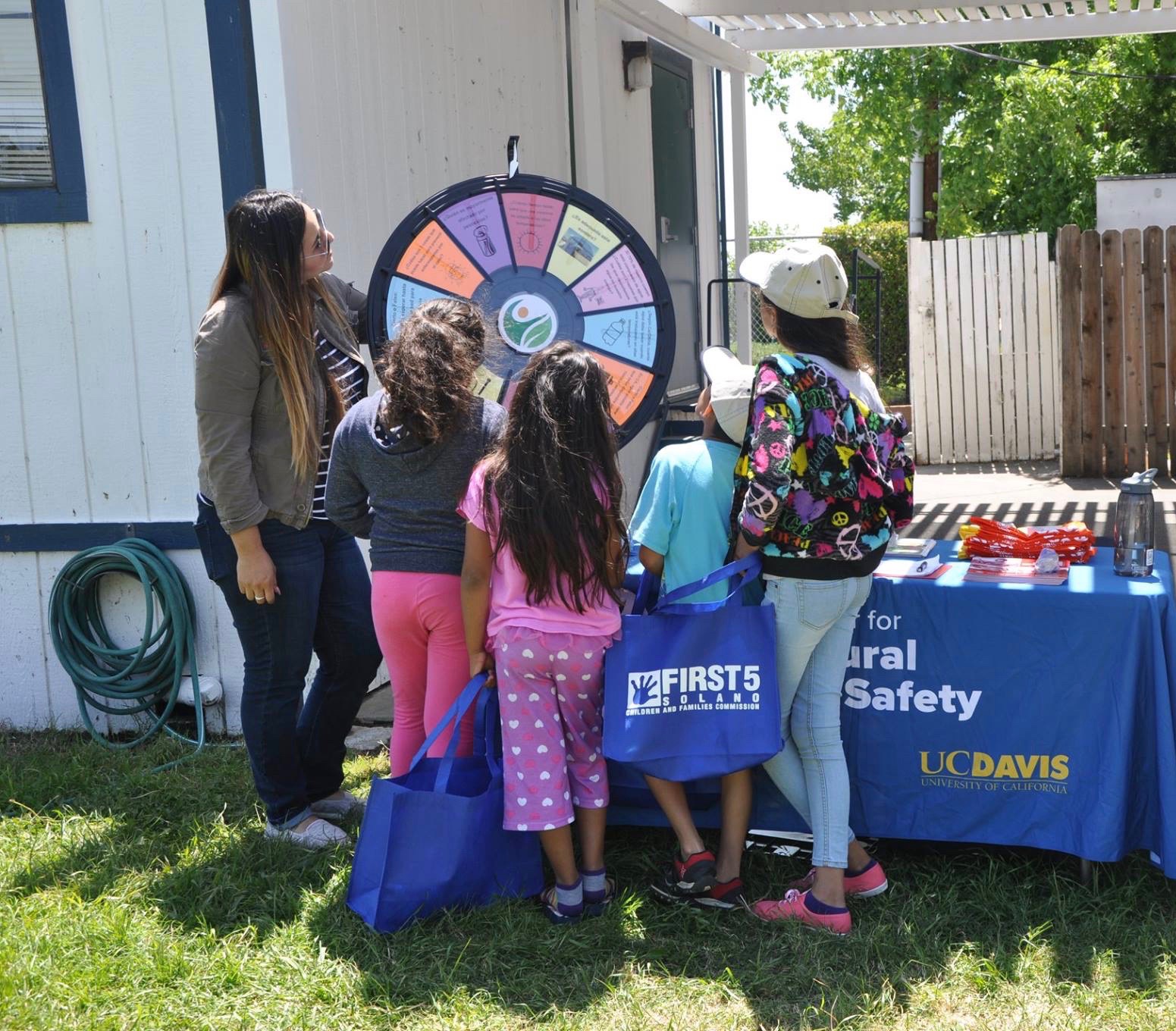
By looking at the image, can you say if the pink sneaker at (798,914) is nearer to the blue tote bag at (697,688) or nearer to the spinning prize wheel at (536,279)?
the blue tote bag at (697,688)

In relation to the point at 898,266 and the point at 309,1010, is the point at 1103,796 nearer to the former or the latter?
the point at 309,1010

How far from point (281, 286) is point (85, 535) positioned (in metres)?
1.91

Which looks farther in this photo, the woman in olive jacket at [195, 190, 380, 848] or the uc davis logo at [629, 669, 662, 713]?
the woman in olive jacket at [195, 190, 380, 848]

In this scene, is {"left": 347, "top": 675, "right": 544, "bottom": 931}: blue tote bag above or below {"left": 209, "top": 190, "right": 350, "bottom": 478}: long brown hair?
below

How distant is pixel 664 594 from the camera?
3.21 meters

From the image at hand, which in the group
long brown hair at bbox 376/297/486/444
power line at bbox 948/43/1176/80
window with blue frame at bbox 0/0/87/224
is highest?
power line at bbox 948/43/1176/80

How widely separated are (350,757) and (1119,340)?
7.08m

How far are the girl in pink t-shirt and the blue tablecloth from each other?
1.82ft

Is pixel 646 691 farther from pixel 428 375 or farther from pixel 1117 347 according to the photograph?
pixel 1117 347

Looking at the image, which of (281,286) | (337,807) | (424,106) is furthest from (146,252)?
(337,807)

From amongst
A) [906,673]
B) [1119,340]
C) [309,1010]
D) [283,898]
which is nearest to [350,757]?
[283,898]

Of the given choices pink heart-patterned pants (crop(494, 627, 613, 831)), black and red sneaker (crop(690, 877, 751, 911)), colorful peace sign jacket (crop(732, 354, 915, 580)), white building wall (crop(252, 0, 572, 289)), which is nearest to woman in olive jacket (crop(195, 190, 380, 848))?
pink heart-patterned pants (crop(494, 627, 613, 831))

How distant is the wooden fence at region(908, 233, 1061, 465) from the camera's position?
33.9 ft

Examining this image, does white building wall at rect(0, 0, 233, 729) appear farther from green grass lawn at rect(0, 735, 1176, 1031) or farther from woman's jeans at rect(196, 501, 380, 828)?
green grass lawn at rect(0, 735, 1176, 1031)
